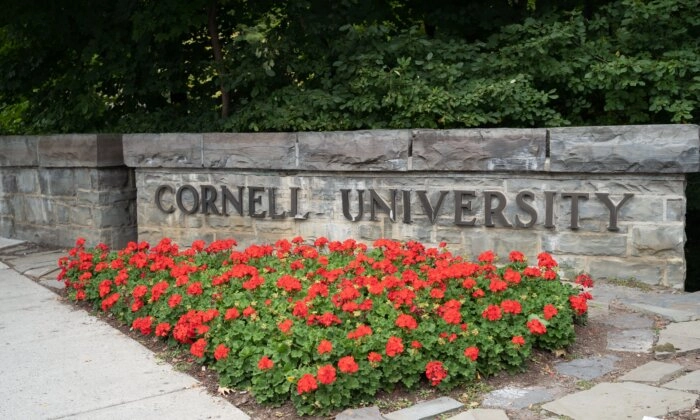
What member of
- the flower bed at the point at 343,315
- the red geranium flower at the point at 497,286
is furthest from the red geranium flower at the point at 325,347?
the red geranium flower at the point at 497,286

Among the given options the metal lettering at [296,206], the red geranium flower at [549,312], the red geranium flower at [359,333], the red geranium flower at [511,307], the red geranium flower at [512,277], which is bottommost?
the red geranium flower at [359,333]

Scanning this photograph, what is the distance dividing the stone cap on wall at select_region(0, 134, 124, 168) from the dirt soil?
3691mm

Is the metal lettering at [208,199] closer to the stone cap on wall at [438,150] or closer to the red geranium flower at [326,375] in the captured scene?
the stone cap on wall at [438,150]

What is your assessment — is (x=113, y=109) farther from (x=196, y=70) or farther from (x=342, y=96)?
(x=342, y=96)

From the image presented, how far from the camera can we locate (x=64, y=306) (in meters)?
5.86

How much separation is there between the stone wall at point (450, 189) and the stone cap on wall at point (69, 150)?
286 mm

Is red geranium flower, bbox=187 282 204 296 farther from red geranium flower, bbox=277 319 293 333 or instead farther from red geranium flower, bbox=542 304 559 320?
red geranium flower, bbox=542 304 559 320

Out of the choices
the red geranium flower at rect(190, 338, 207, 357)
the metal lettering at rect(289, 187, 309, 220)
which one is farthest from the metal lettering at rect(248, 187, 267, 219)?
the red geranium flower at rect(190, 338, 207, 357)

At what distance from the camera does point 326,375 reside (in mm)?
3510

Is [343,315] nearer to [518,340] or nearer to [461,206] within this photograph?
[518,340]

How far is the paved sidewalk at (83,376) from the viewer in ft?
12.3

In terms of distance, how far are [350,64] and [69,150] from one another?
10.2 feet

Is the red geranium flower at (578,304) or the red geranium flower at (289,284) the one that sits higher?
the red geranium flower at (289,284)

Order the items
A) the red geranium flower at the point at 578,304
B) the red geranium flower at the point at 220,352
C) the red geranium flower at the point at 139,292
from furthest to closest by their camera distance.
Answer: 1. the red geranium flower at the point at 139,292
2. the red geranium flower at the point at 578,304
3. the red geranium flower at the point at 220,352
